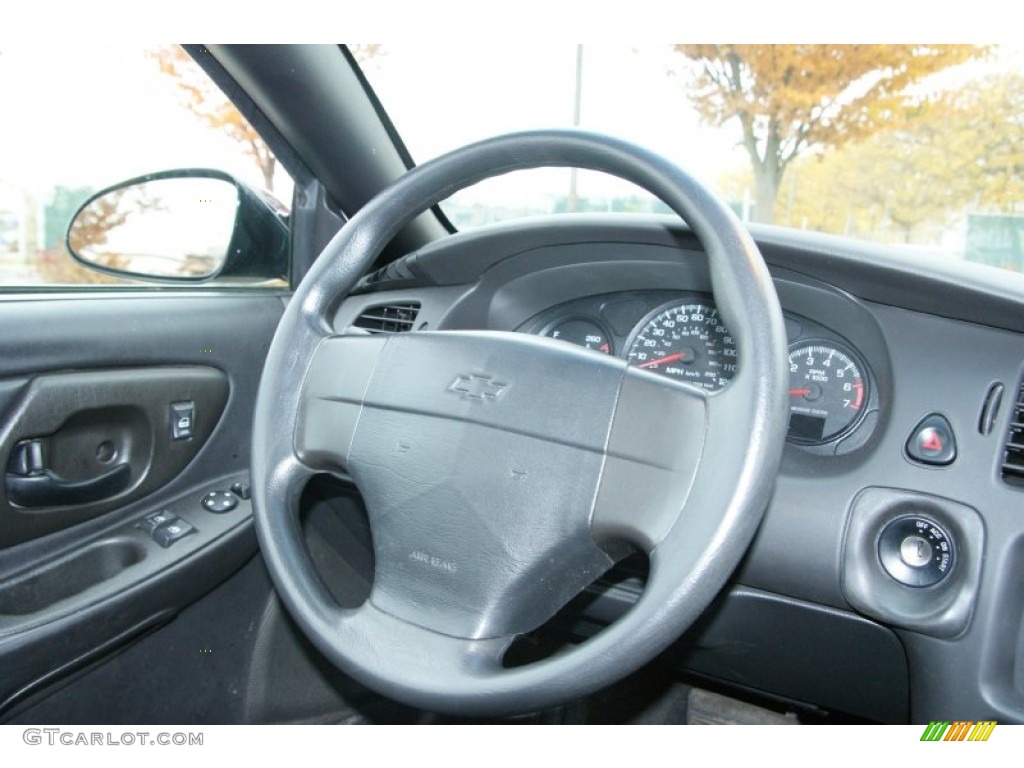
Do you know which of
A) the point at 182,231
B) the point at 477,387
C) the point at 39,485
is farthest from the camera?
the point at 182,231

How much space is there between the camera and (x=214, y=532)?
5.34ft

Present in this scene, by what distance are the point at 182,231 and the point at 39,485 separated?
0.70m

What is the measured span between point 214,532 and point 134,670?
11.0 inches

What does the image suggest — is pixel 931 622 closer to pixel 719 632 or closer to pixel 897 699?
pixel 897 699

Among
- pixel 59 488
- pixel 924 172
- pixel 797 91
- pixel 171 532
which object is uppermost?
pixel 797 91

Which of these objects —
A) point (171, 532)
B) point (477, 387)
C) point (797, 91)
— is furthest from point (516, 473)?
point (797, 91)

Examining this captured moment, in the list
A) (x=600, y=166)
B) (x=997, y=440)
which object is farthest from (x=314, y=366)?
(x=997, y=440)

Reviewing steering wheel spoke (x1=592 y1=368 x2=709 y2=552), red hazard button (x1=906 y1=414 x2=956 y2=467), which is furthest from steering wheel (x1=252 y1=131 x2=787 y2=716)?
red hazard button (x1=906 y1=414 x2=956 y2=467)

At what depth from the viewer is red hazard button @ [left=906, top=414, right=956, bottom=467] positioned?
1.26 m

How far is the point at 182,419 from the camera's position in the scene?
5.45 ft

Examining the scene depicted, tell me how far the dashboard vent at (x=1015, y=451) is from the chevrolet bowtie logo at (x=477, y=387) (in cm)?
78
